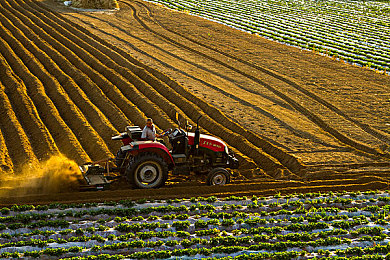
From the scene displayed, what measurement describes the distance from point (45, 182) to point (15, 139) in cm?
371

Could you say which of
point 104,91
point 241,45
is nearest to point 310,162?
point 104,91

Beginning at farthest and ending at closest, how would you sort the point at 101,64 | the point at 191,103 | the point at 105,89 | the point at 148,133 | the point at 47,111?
the point at 101,64 < the point at 105,89 < the point at 191,103 < the point at 47,111 < the point at 148,133

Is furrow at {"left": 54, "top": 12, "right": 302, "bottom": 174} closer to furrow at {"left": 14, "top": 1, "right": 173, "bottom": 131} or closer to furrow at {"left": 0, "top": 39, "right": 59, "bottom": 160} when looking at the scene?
furrow at {"left": 14, "top": 1, "right": 173, "bottom": 131}

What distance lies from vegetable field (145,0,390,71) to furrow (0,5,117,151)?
14.6m

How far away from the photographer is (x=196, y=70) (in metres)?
22.1

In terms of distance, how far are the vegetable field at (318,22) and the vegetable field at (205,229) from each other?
15510 millimetres

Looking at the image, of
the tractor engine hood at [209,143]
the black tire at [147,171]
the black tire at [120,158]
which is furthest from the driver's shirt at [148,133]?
the tractor engine hood at [209,143]

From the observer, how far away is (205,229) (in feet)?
31.8

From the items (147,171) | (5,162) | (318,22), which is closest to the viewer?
(147,171)

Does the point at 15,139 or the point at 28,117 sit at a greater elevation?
the point at 28,117

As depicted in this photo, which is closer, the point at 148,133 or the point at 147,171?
the point at 147,171

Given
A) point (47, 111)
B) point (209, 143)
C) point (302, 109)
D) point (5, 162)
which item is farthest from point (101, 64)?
point (209, 143)

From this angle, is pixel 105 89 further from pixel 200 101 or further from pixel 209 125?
pixel 209 125

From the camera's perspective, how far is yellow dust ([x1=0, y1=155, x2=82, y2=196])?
1104 cm
